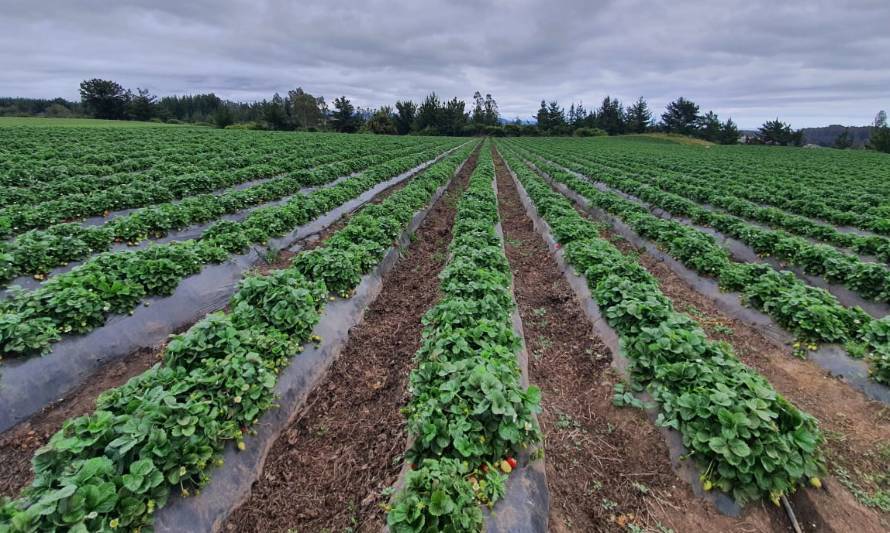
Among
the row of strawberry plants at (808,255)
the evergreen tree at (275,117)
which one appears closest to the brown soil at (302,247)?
the row of strawberry plants at (808,255)

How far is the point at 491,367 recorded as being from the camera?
175 inches

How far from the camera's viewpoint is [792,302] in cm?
643

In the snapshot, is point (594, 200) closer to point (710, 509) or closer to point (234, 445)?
point (710, 509)

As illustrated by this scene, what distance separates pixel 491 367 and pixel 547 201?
11722 mm

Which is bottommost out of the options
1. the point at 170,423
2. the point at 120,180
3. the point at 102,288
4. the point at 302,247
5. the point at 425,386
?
the point at 302,247

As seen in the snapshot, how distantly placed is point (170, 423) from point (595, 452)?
14.7 ft

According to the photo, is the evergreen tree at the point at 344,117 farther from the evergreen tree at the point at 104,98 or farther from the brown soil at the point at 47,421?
the brown soil at the point at 47,421

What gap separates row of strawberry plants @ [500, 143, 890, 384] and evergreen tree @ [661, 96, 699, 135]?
11532 cm

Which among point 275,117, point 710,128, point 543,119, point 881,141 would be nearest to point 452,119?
point 543,119

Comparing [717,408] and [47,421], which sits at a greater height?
[717,408]

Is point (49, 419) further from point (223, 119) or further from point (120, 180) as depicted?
point (223, 119)

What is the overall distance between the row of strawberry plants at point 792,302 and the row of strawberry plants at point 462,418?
4.73 m

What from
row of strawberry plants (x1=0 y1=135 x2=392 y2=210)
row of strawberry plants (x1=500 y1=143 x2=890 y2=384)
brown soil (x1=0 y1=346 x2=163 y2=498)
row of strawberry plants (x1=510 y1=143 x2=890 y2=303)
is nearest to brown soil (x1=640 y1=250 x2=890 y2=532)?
row of strawberry plants (x1=500 y1=143 x2=890 y2=384)

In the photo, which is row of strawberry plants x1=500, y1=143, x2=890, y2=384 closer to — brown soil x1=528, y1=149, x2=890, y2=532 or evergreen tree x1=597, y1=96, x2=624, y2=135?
brown soil x1=528, y1=149, x2=890, y2=532
